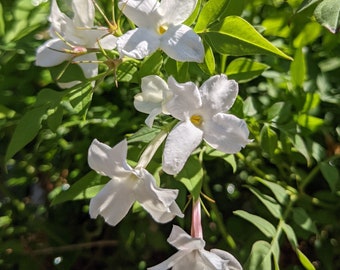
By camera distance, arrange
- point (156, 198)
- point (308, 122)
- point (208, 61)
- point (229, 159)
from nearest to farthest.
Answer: point (156, 198) → point (208, 61) → point (229, 159) → point (308, 122)

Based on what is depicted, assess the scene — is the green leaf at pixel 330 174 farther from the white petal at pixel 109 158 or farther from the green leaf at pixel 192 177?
the white petal at pixel 109 158

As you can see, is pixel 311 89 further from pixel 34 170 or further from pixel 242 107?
pixel 34 170

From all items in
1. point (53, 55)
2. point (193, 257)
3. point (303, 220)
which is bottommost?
point (303, 220)

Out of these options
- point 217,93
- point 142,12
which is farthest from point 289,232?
point 142,12

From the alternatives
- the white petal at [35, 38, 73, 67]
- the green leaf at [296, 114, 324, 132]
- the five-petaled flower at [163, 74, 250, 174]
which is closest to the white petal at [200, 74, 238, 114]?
the five-petaled flower at [163, 74, 250, 174]

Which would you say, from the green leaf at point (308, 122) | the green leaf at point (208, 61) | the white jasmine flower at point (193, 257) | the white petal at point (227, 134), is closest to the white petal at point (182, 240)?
the white jasmine flower at point (193, 257)

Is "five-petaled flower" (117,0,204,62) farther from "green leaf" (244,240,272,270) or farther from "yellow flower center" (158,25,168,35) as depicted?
"green leaf" (244,240,272,270)

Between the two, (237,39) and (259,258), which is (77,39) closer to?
(237,39)

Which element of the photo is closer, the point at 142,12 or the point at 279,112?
the point at 142,12

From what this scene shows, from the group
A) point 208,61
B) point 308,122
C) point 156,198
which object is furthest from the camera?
point 308,122
